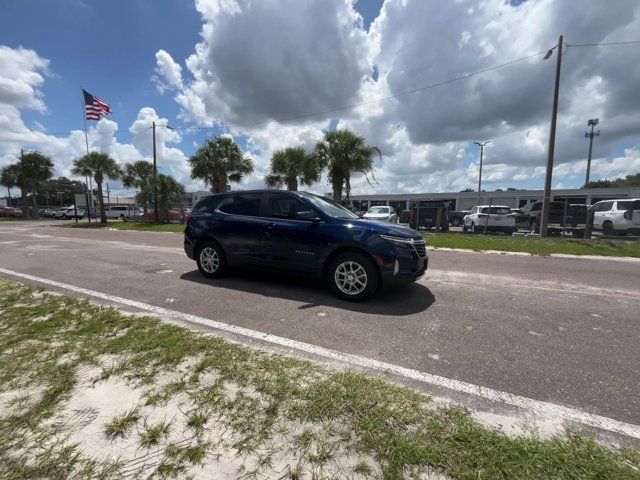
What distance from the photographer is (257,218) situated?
17.8ft

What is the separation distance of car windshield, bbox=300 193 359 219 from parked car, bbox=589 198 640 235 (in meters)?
13.4

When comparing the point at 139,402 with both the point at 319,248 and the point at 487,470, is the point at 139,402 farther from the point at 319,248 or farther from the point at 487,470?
the point at 319,248

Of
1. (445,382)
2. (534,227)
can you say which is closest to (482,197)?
(534,227)

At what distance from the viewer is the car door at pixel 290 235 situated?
192 inches

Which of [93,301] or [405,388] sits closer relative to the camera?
[405,388]

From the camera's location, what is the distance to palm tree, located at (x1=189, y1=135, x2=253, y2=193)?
77.9ft

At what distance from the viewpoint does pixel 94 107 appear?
2384cm

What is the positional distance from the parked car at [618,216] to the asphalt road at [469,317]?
29.0 feet

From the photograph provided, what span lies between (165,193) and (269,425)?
27524 mm

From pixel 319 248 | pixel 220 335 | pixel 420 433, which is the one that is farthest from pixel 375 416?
pixel 319 248

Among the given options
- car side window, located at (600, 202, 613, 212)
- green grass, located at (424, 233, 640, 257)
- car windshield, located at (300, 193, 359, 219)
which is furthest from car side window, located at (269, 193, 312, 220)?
car side window, located at (600, 202, 613, 212)

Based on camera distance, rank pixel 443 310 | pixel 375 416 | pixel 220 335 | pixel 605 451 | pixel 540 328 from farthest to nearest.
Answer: pixel 443 310 < pixel 540 328 < pixel 220 335 < pixel 375 416 < pixel 605 451

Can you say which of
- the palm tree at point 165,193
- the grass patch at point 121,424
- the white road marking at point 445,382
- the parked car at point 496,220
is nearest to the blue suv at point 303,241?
the white road marking at point 445,382

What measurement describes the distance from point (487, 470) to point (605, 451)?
78 cm
